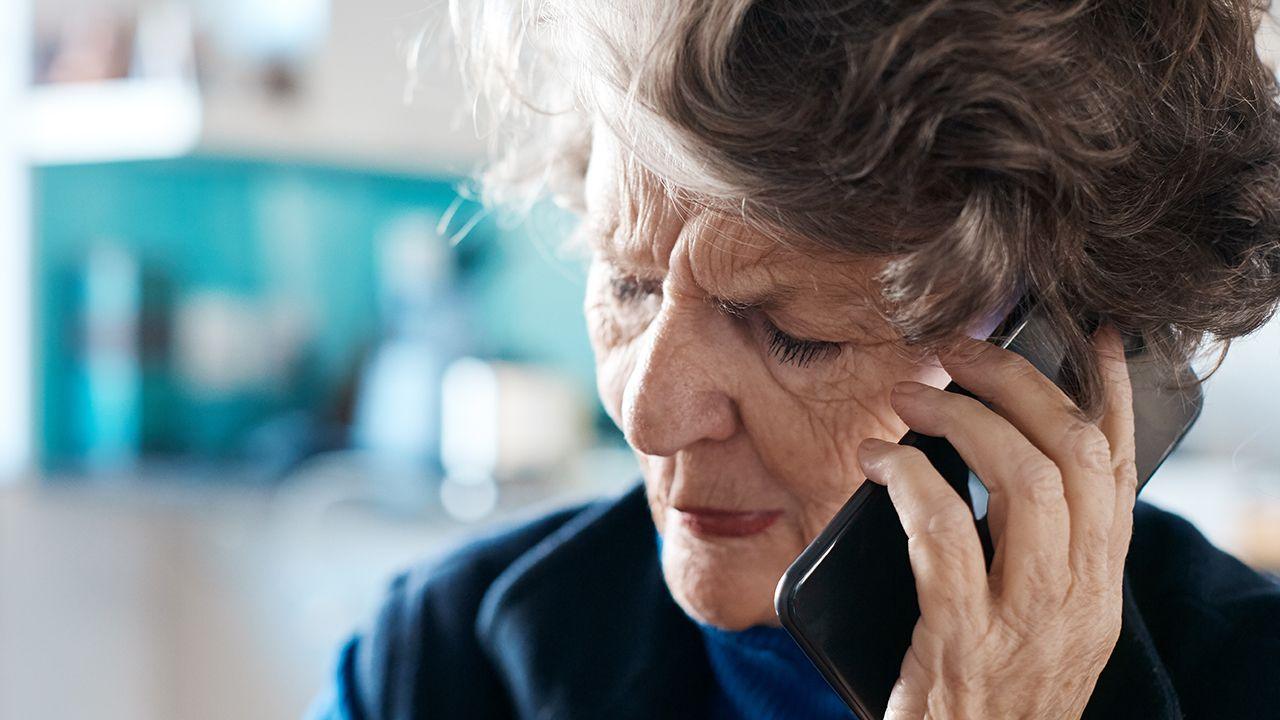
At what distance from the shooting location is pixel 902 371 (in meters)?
0.80

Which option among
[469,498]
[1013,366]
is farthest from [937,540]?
[469,498]

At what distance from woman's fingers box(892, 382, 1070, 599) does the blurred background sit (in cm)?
166

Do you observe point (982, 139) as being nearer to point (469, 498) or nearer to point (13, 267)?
point (469, 498)

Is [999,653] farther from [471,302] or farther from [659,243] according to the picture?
[471,302]

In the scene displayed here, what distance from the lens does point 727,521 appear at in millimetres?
857

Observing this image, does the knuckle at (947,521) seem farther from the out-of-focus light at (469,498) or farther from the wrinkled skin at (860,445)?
the out-of-focus light at (469,498)

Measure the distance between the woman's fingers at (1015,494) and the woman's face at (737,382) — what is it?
6cm

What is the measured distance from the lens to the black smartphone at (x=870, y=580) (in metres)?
0.76

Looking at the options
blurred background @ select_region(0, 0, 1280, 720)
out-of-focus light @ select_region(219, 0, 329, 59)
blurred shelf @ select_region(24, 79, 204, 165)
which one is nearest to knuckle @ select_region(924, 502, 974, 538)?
blurred background @ select_region(0, 0, 1280, 720)

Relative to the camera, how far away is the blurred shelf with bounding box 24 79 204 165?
243cm

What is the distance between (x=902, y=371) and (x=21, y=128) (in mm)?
2321

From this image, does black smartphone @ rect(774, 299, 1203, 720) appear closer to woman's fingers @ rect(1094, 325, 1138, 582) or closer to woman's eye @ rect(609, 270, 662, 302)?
woman's fingers @ rect(1094, 325, 1138, 582)

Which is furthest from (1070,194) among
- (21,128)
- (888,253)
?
(21,128)

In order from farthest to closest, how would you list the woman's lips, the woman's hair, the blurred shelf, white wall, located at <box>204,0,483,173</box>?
1. white wall, located at <box>204,0,483,173</box>
2. the blurred shelf
3. the woman's lips
4. the woman's hair
